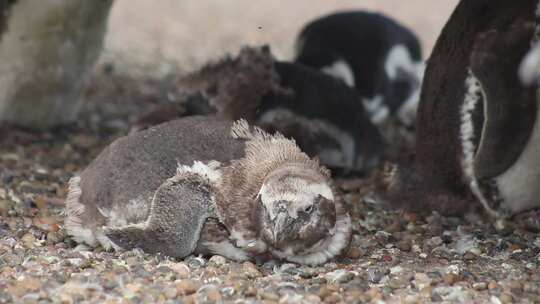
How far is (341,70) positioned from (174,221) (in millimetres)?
3261

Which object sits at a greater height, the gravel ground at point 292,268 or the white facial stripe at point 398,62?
the white facial stripe at point 398,62

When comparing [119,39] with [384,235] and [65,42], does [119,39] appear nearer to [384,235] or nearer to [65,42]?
[65,42]

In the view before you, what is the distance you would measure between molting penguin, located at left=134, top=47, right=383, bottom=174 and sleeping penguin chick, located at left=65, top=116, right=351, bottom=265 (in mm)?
1180

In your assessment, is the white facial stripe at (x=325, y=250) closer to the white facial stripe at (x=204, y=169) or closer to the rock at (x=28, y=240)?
the white facial stripe at (x=204, y=169)

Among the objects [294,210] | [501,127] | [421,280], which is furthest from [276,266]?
[501,127]

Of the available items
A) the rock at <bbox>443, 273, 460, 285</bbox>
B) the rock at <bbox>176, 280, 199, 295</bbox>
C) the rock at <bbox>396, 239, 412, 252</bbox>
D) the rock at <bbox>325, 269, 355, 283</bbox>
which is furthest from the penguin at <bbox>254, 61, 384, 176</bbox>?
the rock at <bbox>176, 280, 199, 295</bbox>

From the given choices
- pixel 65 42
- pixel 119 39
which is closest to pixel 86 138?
pixel 65 42

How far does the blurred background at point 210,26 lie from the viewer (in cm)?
996

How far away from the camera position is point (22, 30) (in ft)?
20.0

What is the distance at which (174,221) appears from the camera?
3.99 metres

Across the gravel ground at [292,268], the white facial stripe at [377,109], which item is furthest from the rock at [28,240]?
the white facial stripe at [377,109]

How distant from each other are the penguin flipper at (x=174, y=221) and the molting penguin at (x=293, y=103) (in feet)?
4.50

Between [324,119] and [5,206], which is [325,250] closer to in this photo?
[5,206]

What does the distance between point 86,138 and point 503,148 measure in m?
3.05
